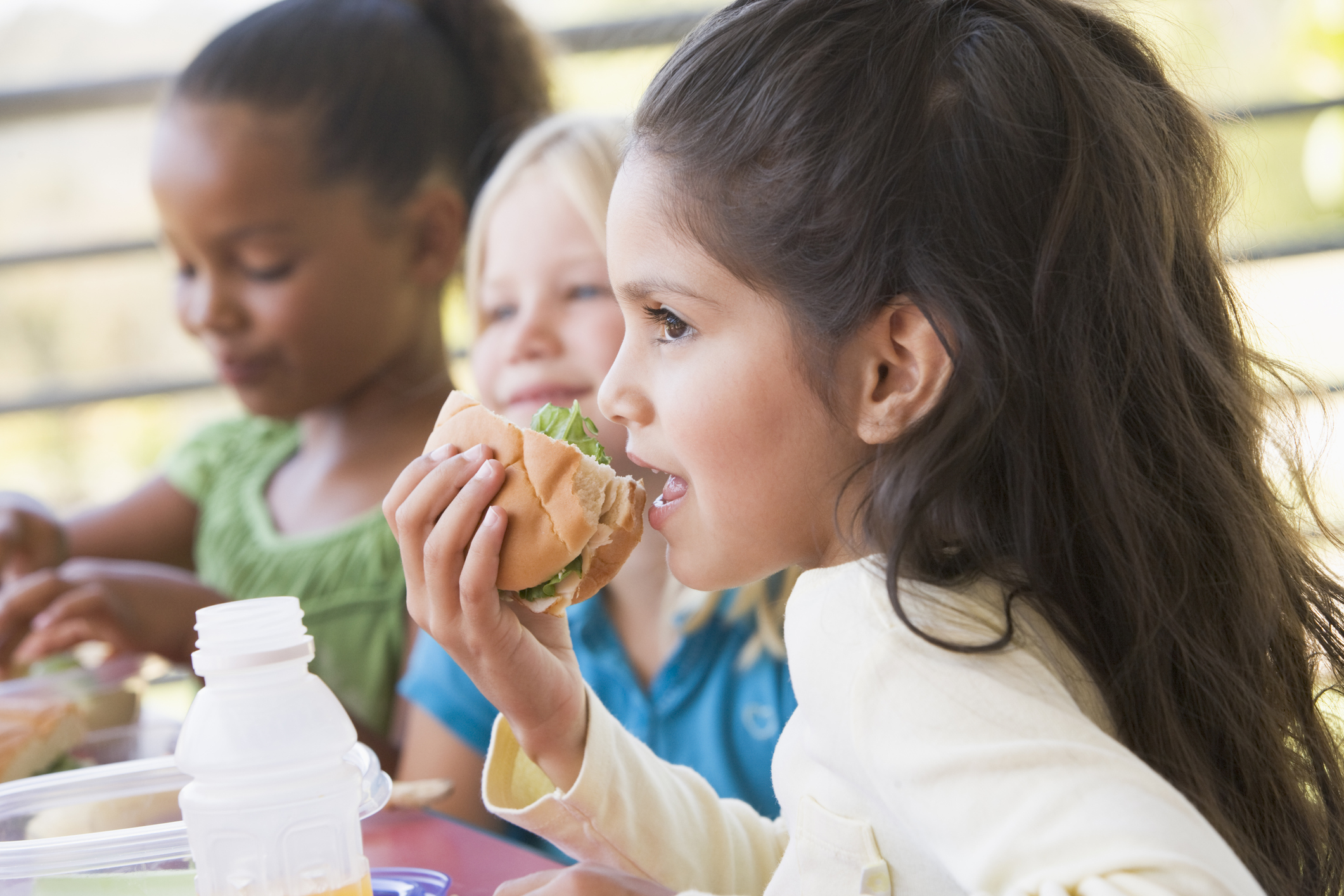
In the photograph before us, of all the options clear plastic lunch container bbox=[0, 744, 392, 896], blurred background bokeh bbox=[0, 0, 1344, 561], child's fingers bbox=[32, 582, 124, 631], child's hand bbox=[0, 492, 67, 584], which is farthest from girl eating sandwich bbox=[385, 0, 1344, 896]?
blurred background bokeh bbox=[0, 0, 1344, 561]

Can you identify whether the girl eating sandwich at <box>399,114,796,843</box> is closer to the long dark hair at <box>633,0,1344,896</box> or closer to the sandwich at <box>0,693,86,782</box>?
the sandwich at <box>0,693,86,782</box>

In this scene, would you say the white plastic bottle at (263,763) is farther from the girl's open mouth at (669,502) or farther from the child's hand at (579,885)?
the girl's open mouth at (669,502)

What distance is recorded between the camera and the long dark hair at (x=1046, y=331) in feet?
2.31

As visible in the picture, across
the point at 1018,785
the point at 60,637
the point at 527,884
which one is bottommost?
the point at 60,637

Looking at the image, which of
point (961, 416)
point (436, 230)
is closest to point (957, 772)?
point (961, 416)

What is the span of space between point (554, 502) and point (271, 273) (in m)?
1.08

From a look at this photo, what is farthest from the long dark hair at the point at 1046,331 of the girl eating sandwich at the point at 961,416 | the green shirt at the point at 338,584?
the green shirt at the point at 338,584

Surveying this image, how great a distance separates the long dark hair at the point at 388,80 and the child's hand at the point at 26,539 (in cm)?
75

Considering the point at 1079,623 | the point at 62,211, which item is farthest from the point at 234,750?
the point at 62,211

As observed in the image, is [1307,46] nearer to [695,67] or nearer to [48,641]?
[695,67]

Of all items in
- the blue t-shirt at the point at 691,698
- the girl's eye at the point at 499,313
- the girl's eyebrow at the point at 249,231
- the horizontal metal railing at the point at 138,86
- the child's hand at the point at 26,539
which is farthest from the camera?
the horizontal metal railing at the point at 138,86

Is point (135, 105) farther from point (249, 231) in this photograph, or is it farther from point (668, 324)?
point (668, 324)

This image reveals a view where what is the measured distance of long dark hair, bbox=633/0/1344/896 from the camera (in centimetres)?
71

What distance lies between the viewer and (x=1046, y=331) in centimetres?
72
